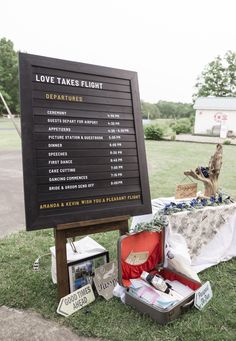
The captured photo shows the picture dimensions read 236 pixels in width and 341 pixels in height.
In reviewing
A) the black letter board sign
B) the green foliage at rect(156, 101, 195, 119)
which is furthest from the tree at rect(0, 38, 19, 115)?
the black letter board sign

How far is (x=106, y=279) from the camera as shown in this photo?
213 centimetres

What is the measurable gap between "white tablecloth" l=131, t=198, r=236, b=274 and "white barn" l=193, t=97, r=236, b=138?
19.7 m

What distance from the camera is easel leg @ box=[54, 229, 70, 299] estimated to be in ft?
6.24

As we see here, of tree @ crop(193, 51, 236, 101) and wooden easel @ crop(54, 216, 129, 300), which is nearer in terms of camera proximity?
wooden easel @ crop(54, 216, 129, 300)

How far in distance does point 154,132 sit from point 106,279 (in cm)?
1342

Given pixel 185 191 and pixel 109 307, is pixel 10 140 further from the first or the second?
pixel 109 307

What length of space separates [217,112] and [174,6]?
18658mm

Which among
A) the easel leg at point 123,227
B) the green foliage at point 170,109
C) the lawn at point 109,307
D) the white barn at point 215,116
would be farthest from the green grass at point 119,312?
the green foliage at point 170,109

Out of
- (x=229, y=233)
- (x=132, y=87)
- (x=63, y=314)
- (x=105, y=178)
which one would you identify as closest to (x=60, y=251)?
(x=63, y=314)

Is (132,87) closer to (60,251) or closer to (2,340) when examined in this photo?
(60,251)

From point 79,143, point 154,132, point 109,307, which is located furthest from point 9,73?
point 109,307

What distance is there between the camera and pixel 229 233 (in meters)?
2.75

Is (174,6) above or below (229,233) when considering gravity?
above

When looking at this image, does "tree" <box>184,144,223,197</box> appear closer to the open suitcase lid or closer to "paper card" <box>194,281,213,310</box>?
the open suitcase lid
